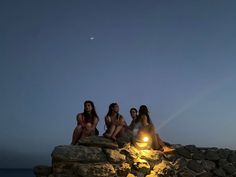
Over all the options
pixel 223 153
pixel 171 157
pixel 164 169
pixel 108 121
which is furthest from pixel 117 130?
pixel 223 153

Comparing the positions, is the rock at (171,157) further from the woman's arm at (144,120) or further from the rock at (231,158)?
the rock at (231,158)

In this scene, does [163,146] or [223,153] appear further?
[223,153]

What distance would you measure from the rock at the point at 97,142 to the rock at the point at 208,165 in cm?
285

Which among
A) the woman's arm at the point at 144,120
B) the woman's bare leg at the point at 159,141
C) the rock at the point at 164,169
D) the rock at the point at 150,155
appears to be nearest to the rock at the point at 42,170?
the rock at the point at 150,155

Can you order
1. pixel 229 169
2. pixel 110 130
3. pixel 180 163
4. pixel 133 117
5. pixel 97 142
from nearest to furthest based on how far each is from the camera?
pixel 97 142 → pixel 110 130 → pixel 180 163 → pixel 229 169 → pixel 133 117

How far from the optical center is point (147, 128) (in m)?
10.0

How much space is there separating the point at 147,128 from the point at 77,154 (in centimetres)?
259

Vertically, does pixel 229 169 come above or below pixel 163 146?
below

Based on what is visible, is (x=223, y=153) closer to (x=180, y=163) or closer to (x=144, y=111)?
(x=180, y=163)

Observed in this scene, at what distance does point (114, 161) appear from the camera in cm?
864

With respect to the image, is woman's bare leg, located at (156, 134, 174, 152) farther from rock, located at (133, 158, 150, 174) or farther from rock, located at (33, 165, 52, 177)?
rock, located at (33, 165, 52, 177)

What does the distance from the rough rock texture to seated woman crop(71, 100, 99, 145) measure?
44 cm

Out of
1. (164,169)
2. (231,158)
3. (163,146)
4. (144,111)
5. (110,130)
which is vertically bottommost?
(164,169)

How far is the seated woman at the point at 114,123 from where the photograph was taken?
30.8 ft
